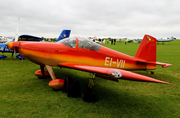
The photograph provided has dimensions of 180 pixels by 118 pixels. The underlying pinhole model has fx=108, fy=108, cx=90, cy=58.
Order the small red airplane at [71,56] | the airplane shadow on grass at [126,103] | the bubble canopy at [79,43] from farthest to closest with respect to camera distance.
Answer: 1. the bubble canopy at [79,43]
2. the small red airplane at [71,56]
3. the airplane shadow on grass at [126,103]

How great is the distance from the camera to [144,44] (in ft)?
17.8

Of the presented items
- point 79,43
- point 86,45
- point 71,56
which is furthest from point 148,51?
point 71,56

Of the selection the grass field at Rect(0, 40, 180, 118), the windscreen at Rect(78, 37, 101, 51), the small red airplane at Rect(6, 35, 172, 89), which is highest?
the windscreen at Rect(78, 37, 101, 51)

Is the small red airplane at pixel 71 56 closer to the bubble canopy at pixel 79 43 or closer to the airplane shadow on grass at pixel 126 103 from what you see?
the bubble canopy at pixel 79 43

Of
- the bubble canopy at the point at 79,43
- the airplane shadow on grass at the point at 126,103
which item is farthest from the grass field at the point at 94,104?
the bubble canopy at the point at 79,43

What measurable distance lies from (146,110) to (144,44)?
11.4 feet

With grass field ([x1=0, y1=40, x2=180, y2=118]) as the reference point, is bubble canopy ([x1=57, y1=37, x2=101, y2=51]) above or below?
above

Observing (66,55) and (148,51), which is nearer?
(66,55)

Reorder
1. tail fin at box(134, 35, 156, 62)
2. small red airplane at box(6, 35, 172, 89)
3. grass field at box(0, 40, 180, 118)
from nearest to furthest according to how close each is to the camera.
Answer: grass field at box(0, 40, 180, 118) → small red airplane at box(6, 35, 172, 89) → tail fin at box(134, 35, 156, 62)

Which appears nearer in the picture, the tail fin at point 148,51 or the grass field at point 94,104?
the grass field at point 94,104

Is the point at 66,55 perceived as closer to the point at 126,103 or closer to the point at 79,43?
the point at 79,43

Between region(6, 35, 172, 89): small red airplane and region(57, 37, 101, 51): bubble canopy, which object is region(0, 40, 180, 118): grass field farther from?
region(57, 37, 101, 51): bubble canopy

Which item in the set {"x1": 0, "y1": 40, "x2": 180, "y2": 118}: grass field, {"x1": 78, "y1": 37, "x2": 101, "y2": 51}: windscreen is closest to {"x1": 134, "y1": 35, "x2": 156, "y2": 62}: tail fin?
{"x1": 0, "y1": 40, "x2": 180, "y2": 118}: grass field

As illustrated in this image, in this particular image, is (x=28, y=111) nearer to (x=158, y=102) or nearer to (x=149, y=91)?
(x=158, y=102)
